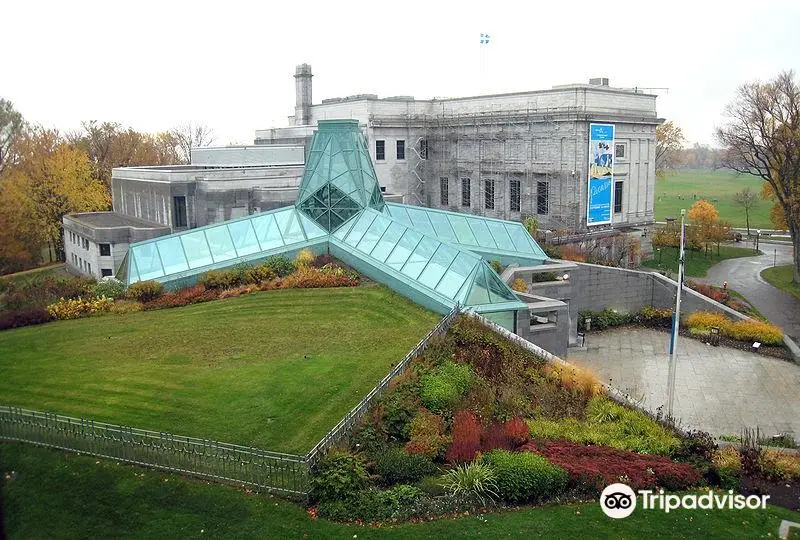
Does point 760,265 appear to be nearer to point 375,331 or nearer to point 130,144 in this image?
point 375,331

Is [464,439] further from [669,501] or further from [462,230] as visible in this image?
[462,230]

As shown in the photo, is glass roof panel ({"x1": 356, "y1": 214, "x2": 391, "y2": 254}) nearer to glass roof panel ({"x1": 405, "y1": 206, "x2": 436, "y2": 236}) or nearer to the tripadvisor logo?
glass roof panel ({"x1": 405, "y1": 206, "x2": 436, "y2": 236})

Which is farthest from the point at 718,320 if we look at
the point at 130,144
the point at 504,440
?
the point at 130,144

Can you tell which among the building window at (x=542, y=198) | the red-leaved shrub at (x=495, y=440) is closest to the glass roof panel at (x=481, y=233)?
the building window at (x=542, y=198)

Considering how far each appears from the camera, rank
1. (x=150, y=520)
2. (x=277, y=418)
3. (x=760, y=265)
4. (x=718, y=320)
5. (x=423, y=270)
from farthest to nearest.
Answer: (x=760, y=265)
(x=718, y=320)
(x=423, y=270)
(x=277, y=418)
(x=150, y=520)

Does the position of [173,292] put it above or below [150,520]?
above

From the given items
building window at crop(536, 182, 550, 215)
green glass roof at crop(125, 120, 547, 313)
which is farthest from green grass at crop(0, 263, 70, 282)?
building window at crop(536, 182, 550, 215)
